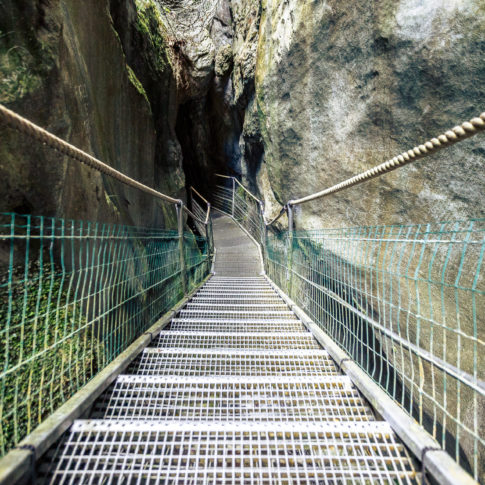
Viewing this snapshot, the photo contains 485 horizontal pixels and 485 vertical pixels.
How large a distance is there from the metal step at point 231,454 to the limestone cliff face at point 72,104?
126 cm

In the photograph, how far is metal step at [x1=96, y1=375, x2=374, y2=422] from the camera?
120cm

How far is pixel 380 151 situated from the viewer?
3.04 m

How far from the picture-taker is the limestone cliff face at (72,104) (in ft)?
4.82

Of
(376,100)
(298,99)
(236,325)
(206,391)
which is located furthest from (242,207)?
(206,391)

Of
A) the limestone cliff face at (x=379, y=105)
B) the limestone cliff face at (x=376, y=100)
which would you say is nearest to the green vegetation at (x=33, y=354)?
the limestone cliff face at (x=379, y=105)

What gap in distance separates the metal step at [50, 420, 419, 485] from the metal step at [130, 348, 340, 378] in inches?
20.9

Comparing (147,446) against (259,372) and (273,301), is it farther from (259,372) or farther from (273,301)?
(273,301)

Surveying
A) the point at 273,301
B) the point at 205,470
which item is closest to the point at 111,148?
the point at 273,301

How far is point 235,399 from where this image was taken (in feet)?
4.16

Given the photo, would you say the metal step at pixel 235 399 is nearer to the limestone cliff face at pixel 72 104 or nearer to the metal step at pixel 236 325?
the metal step at pixel 236 325

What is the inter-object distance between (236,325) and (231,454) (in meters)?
1.42

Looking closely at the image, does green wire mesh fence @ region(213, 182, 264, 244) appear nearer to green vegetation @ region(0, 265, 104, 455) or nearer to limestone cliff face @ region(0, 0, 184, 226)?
limestone cliff face @ region(0, 0, 184, 226)

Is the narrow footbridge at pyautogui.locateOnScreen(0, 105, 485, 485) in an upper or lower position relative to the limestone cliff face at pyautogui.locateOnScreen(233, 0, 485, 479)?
lower

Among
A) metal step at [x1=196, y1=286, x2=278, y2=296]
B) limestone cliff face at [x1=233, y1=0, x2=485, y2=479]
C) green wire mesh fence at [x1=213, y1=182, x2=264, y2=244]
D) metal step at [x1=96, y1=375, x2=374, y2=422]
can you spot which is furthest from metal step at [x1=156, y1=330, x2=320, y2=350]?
green wire mesh fence at [x1=213, y1=182, x2=264, y2=244]
